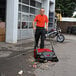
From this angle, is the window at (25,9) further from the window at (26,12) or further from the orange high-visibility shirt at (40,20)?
the orange high-visibility shirt at (40,20)

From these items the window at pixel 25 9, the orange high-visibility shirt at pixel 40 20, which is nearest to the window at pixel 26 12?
the window at pixel 25 9

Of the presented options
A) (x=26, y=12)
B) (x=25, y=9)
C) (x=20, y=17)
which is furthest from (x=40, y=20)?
(x=26, y=12)

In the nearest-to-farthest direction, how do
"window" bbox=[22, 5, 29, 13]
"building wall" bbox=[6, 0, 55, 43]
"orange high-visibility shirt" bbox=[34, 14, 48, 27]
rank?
"orange high-visibility shirt" bbox=[34, 14, 48, 27] < "building wall" bbox=[6, 0, 55, 43] < "window" bbox=[22, 5, 29, 13]

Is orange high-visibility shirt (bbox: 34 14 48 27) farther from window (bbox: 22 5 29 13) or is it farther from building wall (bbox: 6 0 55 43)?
window (bbox: 22 5 29 13)

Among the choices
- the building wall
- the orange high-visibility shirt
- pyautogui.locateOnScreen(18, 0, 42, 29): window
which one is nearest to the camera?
the orange high-visibility shirt

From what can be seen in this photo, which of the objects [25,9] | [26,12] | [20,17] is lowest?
[20,17]

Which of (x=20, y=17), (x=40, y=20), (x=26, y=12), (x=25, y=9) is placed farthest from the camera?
(x=26, y=12)

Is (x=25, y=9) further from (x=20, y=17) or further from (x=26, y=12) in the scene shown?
(x=20, y=17)

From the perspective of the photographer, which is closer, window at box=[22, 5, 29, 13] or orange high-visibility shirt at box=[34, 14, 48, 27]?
orange high-visibility shirt at box=[34, 14, 48, 27]

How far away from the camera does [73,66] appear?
21.2 feet

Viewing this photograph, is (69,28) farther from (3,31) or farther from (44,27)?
(44,27)

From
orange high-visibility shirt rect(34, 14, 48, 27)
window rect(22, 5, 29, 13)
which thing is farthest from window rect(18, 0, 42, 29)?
orange high-visibility shirt rect(34, 14, 48, 27)

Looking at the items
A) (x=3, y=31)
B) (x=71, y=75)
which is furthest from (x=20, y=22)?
(x=71, y=75)

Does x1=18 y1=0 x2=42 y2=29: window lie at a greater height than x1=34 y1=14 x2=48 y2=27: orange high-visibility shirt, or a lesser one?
greater
